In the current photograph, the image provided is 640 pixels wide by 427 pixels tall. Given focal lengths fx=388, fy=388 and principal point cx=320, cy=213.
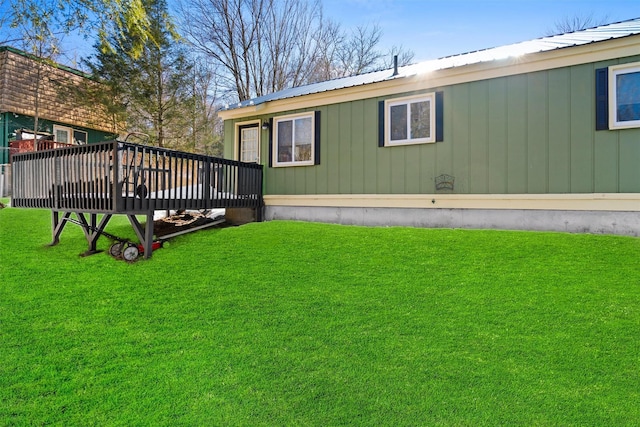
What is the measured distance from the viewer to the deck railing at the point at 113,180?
597cm

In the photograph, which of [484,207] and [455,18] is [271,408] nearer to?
[484,207]

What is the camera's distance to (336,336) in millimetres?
3363

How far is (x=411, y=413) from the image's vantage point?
2414mm

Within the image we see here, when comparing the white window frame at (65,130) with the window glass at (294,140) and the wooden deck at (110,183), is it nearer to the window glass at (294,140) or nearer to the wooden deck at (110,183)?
the wooden deck at (110,183)

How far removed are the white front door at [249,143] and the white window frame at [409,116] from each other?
346 cm

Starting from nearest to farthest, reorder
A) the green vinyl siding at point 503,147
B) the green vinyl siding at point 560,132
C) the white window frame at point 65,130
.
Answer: the green vinyl siding at point 503,147 → the green vinyl siding at point 560,132 → the white window frame at point 65,130

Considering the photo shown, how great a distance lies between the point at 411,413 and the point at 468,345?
992 mm

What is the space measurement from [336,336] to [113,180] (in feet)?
14.2

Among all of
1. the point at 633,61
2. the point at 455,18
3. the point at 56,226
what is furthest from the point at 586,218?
the point at 56,226

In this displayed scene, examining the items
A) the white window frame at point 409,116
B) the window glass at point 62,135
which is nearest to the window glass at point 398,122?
the white window frame at point 409,116

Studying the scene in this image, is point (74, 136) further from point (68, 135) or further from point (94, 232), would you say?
point (94, 232)

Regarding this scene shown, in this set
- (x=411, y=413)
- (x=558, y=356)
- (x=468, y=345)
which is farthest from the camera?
(x=468, y=345)

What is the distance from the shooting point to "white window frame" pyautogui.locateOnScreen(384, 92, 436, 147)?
7.17 metres

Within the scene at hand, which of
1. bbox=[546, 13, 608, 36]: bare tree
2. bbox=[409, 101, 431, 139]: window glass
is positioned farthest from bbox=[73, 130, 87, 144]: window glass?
bbox=[546, 13, 608, 36]: bare tree
